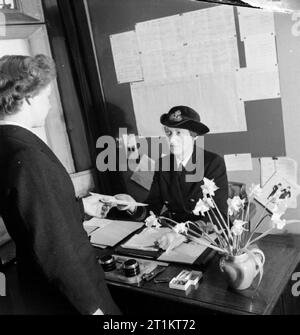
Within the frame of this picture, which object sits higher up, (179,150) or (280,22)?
(280,22)

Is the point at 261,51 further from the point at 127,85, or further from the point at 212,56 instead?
the point at 127,85

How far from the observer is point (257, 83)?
4.42ft

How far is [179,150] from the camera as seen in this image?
150 centimetres

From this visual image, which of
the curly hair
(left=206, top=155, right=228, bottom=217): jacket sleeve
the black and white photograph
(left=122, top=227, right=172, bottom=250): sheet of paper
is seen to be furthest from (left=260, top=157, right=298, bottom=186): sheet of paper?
the curly hair

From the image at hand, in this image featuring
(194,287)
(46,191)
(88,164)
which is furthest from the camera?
(88,164)

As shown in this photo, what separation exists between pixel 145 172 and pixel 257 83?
26.4 inches

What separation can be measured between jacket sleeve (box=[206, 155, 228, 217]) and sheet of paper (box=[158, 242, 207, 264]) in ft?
0.65

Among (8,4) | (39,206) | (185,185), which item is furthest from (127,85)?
(39,206)

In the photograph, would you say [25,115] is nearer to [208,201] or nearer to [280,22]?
[208,201]

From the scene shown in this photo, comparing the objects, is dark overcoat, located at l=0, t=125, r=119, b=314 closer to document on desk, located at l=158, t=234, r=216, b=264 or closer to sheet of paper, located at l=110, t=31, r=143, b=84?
document on desk, located at l=158, t=234, r=216, b=264

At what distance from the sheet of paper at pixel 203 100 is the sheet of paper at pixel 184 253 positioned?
1.54ft

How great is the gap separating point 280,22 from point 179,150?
0.60 meters

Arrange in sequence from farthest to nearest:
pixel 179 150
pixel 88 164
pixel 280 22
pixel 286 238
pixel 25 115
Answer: pixel 88 164
pixel 179 150
pixel 286 238
pixel 280 22
pixel 25 115
